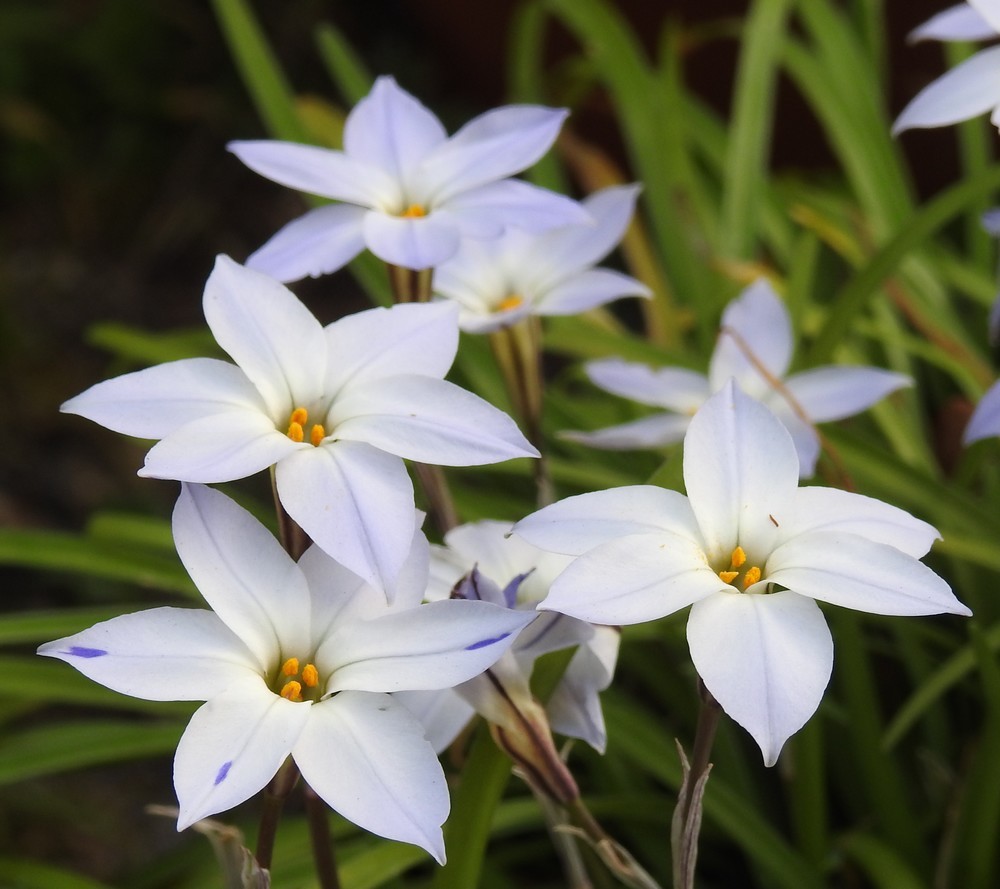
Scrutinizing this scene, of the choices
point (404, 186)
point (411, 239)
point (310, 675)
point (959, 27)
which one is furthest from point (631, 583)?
point (959, 27)

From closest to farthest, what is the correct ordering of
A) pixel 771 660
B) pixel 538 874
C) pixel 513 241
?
1. pixel 771 660
2. pixel 513 241
3. pixel 538 874

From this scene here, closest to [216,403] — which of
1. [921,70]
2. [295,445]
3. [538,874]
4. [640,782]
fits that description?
[295,445]

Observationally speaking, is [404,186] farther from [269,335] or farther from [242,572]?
[242,572]

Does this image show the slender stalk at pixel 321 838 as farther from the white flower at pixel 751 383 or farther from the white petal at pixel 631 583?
the white flower at pixel 751 383

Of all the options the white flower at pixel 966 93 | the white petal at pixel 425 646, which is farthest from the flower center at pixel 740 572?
the white flower at pixel 966 93

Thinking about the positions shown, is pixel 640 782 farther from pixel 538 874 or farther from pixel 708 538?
pixel 708 538

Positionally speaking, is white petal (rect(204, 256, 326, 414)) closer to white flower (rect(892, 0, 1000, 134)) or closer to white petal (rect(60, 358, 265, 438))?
white petal (rect(60, 358, 265, 438))

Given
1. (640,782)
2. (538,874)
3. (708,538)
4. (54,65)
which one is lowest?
(538,874)
